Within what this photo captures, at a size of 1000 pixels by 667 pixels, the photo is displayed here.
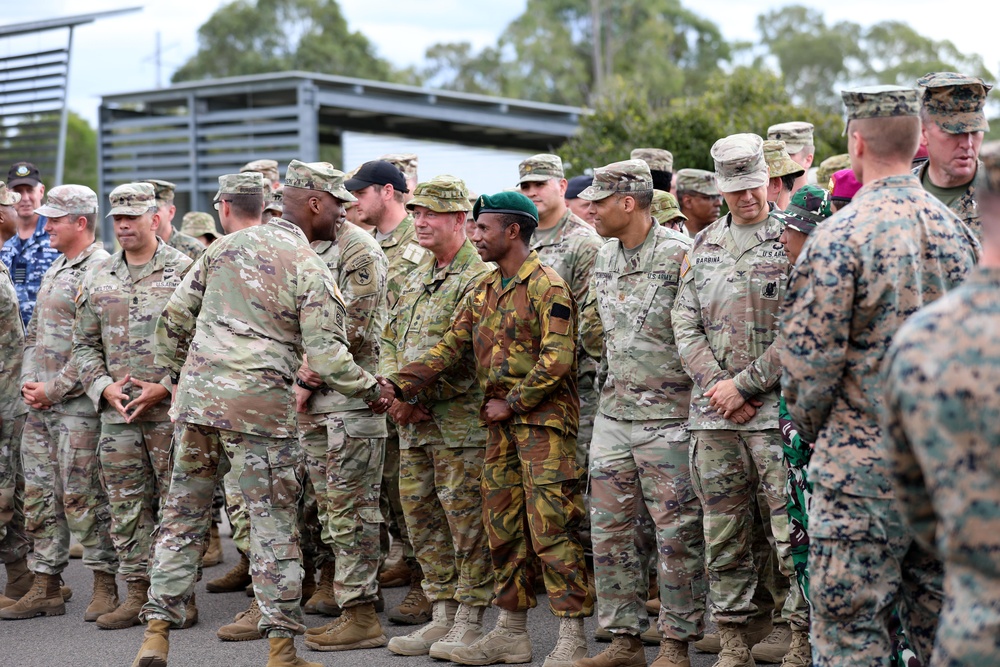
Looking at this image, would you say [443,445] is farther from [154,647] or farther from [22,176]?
[22,176]

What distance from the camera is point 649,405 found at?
17.8 ft

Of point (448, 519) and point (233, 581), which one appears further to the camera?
point (233, 581)

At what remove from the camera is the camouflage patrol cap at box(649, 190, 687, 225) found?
22.9 ft

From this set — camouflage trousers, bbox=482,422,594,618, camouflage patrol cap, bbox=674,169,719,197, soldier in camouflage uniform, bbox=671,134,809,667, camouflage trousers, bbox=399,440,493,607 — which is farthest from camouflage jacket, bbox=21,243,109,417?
soldier in camouflage uniform, bbox=671,134,809,667

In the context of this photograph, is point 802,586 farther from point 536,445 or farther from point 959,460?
point 959,460

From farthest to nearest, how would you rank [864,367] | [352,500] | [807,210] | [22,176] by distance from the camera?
[22,176], [352,500], [807,210], [864,367]

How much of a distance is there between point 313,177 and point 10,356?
9.84 ft

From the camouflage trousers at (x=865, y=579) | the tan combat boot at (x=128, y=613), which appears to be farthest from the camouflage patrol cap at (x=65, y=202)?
the camouflage trousers at (x=865, y=579)

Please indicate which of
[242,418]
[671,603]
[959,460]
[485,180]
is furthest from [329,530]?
[485,180]

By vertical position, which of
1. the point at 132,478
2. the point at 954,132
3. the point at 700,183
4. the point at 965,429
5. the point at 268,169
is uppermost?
the point at 268,169

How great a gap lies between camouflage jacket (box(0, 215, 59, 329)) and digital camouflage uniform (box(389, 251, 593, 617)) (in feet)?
14.1

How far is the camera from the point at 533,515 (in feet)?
18.2

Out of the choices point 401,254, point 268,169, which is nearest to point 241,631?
point 401,254

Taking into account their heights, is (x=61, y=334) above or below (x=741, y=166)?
below
